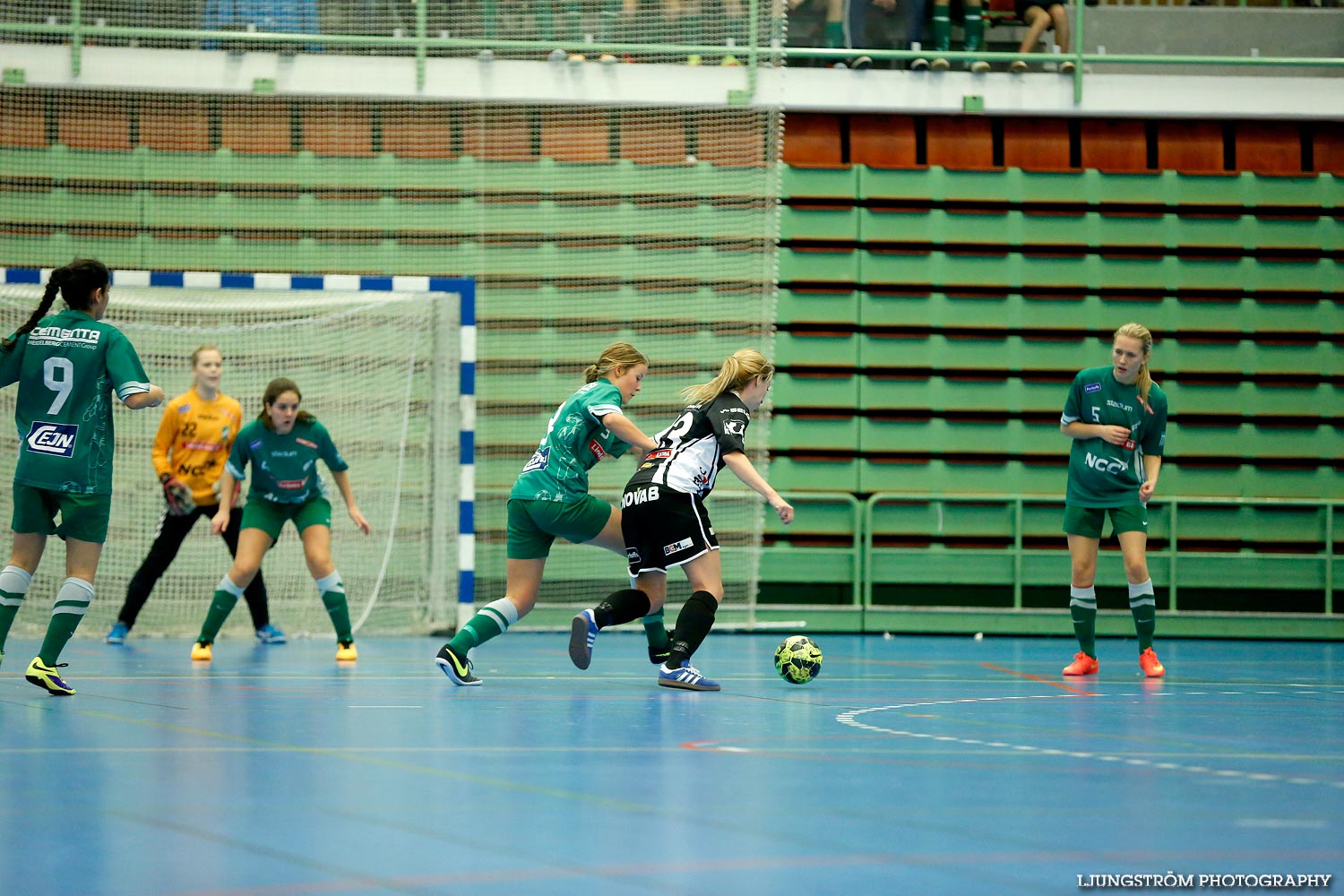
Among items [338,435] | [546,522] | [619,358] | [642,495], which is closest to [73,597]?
[546,522]

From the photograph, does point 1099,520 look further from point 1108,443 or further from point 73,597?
point 73,597

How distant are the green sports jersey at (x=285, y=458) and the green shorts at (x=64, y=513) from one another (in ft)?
7.34

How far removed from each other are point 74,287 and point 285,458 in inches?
95.8

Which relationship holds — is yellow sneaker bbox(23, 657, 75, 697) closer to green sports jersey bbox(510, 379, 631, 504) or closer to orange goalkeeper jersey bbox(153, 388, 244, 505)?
green sports jersey bbox(510, 379, 631, 504)

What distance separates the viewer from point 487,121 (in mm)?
12180

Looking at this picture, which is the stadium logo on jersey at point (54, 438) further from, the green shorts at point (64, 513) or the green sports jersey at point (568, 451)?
the green sports jersey at point (568, 451)

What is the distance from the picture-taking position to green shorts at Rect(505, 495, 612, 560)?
7.00 meters

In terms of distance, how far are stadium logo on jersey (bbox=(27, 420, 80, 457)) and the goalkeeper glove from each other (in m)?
3.26

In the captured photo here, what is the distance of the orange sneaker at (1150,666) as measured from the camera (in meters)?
8.21

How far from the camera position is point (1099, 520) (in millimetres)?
8156

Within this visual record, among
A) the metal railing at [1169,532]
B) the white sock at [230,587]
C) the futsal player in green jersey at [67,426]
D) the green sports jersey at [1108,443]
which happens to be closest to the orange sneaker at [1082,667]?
the green sports jersey at [1108,443]

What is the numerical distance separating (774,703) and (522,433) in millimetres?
5755

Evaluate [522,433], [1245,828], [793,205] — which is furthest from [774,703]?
[793,205]

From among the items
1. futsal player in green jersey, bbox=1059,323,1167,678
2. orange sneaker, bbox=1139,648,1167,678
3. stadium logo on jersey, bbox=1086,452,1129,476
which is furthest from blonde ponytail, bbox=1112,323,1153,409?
orange sneaker, bbox=1139,648,1167,678
